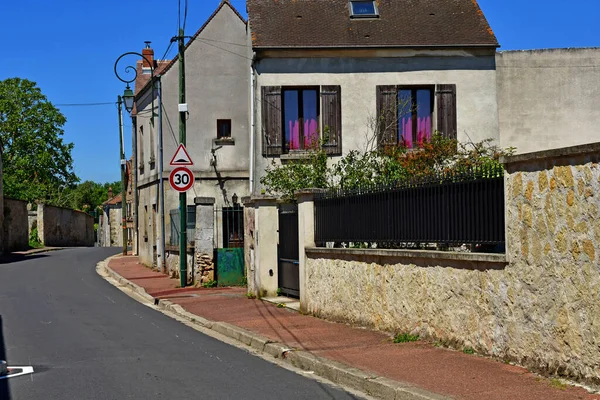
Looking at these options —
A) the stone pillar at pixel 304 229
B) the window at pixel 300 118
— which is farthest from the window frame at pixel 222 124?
the stone pillar at pixel 304 229

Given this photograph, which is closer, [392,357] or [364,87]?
[392,357]

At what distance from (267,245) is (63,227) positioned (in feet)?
164

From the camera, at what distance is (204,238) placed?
20500 mm

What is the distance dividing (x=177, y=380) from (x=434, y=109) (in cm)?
1524

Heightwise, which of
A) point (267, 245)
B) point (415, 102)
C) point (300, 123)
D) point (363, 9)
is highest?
point (363, 9)

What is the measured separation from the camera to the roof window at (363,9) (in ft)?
76.1

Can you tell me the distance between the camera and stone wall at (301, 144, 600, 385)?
7.51 metres

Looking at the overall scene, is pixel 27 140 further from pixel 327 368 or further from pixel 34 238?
pixel 327 368

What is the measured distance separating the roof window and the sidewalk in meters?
10.3

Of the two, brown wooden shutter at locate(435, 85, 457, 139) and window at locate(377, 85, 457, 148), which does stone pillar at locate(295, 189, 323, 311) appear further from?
brown wooden shutter at locate(435, 85, 457, 139)

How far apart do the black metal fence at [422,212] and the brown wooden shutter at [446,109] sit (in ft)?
28.9

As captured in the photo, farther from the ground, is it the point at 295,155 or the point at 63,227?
the point at 295,155

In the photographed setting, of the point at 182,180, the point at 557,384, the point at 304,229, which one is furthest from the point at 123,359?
the point at 182,180

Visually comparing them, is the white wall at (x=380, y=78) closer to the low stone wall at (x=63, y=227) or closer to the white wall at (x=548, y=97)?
the white wall at (x=548, y=97)
